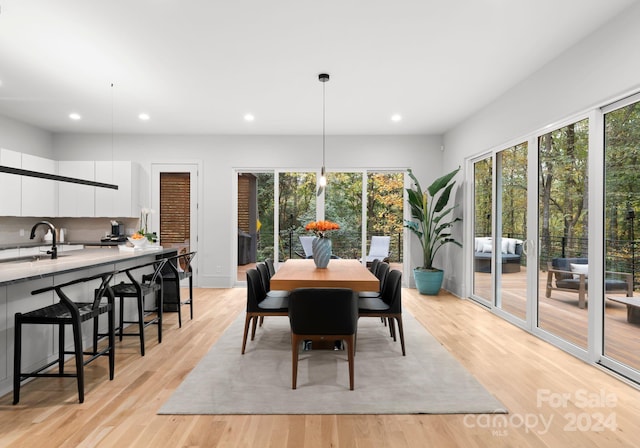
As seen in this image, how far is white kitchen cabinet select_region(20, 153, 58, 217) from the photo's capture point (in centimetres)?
551

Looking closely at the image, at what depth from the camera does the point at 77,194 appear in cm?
616

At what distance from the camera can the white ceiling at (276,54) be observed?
273 centimetres

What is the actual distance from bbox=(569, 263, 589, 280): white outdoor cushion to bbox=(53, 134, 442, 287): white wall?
3492mm

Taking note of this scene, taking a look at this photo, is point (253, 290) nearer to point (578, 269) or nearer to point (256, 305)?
point (256, 305)

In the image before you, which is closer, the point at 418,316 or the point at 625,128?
the point at 625,128

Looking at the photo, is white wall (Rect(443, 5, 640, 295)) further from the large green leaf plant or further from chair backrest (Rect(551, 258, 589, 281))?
chair backrest (Rect(551, 258, 589, 281))

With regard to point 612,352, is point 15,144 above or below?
above

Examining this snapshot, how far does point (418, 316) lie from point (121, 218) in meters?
5.40

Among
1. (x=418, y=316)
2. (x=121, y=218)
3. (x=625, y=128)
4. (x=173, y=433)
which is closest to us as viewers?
(x=173, y=433)

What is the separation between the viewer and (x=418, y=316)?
4629mm

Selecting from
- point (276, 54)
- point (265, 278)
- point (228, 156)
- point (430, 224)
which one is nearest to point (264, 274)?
point (265, 278)

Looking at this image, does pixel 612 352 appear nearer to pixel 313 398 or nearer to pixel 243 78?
pixel 313 398

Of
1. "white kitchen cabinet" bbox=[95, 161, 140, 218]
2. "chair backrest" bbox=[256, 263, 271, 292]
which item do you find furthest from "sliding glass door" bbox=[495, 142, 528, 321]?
"white kitchen cabinet" bbox=[95, 161, 140, 218]

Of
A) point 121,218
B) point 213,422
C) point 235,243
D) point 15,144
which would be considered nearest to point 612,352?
point 213,422
